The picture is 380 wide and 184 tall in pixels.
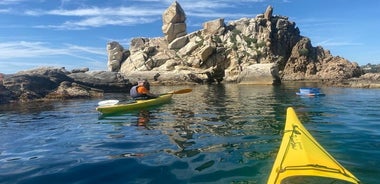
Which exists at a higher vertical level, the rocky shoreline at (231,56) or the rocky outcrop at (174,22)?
the rocky outcrop at (174,22)

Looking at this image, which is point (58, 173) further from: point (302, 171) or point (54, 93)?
point (54, 93)

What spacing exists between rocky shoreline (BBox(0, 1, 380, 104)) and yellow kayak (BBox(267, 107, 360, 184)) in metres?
48.0

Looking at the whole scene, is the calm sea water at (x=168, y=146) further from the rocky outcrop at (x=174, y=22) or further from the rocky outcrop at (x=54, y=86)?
the rocky outcrop at (x=174, y=22)

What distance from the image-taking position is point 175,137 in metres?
12.7

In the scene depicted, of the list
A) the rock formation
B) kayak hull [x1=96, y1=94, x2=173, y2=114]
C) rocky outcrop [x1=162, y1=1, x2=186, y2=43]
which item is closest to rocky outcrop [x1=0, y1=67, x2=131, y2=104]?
kayak hull [x1=96, y1=94, x2=173, y2=114]

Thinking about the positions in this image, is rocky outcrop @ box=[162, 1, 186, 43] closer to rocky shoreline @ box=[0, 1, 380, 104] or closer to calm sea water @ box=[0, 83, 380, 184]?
rocky shoreline @ box=[0, 1, 380, 104]

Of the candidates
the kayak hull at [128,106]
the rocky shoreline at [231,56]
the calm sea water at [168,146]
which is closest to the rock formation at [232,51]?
the rocky shoreline at [231,56]

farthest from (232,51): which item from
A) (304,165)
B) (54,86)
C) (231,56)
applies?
(304,165)

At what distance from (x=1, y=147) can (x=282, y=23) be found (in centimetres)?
9141

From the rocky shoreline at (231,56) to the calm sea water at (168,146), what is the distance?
39007 mm

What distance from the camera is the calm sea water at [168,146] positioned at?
8211mm

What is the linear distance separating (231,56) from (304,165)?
269 ft

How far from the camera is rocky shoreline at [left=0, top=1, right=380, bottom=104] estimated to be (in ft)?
203

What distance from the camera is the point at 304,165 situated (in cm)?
654
